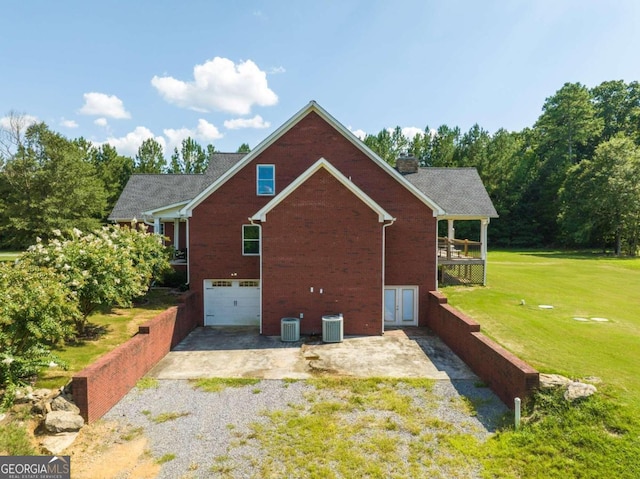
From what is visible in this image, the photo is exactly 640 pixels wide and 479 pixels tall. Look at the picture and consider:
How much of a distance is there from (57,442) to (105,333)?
6.93 m

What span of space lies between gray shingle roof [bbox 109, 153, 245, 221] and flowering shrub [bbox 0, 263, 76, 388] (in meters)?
17.0

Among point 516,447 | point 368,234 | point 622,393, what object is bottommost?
point 516,447

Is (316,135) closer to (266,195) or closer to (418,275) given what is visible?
(266,195)

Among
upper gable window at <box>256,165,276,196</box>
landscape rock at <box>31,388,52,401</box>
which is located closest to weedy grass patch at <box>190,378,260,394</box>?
landscape rock at <box>31,388,52,401</box>

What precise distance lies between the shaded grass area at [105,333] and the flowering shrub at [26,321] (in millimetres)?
669

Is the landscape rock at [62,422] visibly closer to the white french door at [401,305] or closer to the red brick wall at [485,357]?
the red brick wall at [485,357]

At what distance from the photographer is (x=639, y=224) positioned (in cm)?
4241

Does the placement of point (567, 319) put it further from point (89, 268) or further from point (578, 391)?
point (89, 268)

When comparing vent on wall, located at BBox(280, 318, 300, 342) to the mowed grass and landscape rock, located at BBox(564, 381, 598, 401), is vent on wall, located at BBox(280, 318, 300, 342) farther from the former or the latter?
landscape rock, located at BBox(564, 381, 598, 401)

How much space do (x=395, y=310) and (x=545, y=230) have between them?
1962 inches

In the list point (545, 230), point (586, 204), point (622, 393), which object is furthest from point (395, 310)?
point (545, 230)

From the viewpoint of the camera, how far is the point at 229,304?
16984 mm

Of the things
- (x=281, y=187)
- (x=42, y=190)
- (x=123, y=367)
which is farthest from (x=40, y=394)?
(x=42, y=190)

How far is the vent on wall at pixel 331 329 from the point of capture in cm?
1412
